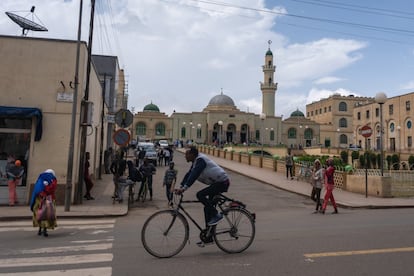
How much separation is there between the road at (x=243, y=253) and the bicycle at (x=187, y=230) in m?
0.17

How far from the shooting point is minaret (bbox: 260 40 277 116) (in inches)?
3962

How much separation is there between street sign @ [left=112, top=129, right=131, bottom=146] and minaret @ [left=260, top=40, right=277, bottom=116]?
90.3m

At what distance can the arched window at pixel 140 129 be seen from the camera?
92.9m

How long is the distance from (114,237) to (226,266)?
10.4 ft

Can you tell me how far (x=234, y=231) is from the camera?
6293 mm

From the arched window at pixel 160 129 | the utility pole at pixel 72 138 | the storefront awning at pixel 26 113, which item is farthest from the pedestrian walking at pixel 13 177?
the arched window at pixel 160 129

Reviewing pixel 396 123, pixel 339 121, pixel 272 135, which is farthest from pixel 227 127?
pixel 396 123

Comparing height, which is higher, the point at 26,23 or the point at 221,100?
the point at 221,100

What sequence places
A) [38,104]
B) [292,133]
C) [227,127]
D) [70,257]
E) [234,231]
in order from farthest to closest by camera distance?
[292,133] < [227,127] < [38,104] < [234,231] < [70,257]

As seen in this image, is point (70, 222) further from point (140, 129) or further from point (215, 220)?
point (140, 129)

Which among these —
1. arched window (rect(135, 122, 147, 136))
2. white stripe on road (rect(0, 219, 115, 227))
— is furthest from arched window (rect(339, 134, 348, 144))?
white stripe on road (rect(0, 219, 115, 227))

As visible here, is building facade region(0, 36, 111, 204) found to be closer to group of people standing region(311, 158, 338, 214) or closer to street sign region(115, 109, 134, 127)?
street sign region(115, 109, 134, 127)

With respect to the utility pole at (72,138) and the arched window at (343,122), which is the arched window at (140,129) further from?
the utility pole at (72,138)

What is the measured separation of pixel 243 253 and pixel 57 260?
3.02 metres
